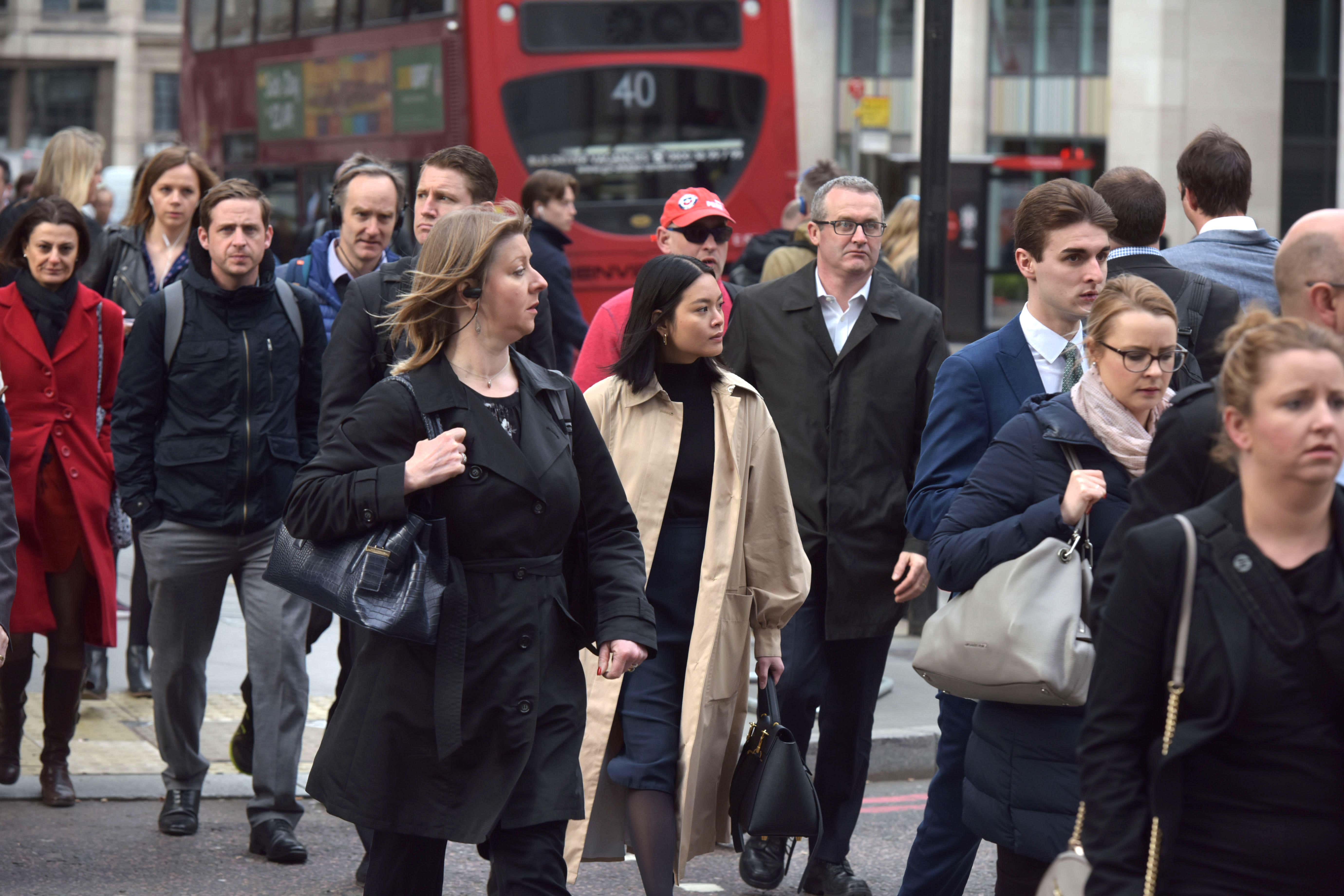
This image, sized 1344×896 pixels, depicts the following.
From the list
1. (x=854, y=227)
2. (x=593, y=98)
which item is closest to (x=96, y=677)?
(x=854, y=227)

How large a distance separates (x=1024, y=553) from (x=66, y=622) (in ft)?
12.1

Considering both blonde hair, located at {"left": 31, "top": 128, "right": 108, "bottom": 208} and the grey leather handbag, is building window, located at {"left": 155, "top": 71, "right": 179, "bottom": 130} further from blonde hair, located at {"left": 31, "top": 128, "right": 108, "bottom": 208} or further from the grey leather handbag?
the grey leather handbag

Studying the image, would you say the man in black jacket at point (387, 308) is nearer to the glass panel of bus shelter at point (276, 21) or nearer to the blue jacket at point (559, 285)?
the blue jacket at point (559, 285)

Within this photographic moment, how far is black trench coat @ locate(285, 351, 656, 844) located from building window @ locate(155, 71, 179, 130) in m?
61.7

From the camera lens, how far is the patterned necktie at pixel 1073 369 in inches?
156

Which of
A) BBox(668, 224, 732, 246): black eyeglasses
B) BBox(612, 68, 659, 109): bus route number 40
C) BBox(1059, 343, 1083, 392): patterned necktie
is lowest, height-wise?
BBox(1059, 343, 1083, 392): patterned necktie

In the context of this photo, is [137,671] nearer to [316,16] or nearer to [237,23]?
[316,16]

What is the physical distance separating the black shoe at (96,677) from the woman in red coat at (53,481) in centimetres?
122

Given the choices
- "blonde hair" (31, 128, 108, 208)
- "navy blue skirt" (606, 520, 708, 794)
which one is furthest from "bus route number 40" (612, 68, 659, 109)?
"navy blue skirt" (606, 520, 708, 794)

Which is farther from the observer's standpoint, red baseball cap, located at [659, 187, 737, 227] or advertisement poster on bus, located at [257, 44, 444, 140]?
advertisement poster on bus, located at [257, 44, 444, 140]

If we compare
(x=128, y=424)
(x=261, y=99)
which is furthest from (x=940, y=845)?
(x=261, y=99)

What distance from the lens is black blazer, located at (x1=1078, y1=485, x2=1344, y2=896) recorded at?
7.89ft

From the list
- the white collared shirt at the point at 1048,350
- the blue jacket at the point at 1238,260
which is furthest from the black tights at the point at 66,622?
the blue jacket at the point at 1238,260

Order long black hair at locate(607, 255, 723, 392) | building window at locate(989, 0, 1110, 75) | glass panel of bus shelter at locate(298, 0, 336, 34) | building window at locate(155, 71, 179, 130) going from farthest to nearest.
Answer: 1. building window at locate(155, 71, 179, 130)
2. building window at locate(989, 0, 1110, 75)
3. glass panel of bus shelter at locate(298, 0, 336, 34)
4. long black hair at locate(607, 255, 723, 392)
